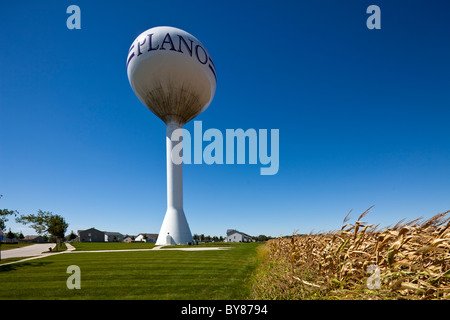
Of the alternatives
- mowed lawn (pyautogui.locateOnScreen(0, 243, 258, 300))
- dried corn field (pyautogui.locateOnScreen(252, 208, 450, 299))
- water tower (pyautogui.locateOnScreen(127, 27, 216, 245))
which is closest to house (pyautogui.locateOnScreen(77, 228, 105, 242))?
water tower (pyautogui.locateOnScreen(127, 27, 216, 245))

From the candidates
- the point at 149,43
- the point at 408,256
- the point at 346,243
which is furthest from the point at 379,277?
the point at 149,43

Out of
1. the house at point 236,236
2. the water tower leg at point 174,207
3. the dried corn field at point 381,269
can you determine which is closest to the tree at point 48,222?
the water tower leg at point 174,207

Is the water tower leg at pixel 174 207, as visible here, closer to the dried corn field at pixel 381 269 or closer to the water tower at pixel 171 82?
the water tower at pixel 171 82

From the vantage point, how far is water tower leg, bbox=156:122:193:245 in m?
29.3

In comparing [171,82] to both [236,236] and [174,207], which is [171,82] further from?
[236,236]

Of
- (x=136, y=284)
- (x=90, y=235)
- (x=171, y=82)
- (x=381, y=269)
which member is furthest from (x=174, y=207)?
(x=90, y=235)

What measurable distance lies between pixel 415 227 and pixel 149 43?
110ft

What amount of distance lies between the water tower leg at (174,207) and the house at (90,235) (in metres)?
80.2

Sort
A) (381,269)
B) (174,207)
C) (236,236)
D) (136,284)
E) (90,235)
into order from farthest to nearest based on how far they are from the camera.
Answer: (90,235) < (236,236) < (174,207) < (136,284) < (381,269)

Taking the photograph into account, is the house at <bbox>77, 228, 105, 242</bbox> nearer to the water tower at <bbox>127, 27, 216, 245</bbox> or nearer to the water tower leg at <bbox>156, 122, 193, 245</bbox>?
the water tower leg at <bbox>156, 122, 193, 245</bbox>

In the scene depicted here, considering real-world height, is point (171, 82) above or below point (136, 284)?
above

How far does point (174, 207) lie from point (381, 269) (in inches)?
1151

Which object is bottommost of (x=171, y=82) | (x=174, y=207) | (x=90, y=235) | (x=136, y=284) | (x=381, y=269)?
(x=90, y=235)

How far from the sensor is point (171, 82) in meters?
29.6
